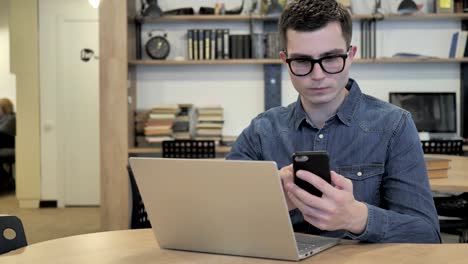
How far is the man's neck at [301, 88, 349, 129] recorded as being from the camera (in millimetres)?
1610

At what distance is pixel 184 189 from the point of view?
124 centimetres

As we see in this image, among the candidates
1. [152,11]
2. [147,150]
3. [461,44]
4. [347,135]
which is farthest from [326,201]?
[461,44]

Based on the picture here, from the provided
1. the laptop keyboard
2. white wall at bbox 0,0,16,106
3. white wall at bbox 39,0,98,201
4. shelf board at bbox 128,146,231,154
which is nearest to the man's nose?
the laptop keyboard

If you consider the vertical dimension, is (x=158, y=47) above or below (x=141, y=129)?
above

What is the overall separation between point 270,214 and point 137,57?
15.6 feet

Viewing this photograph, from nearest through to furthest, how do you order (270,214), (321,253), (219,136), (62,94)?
(270,214) < (321,253) < (219,136) < (62,94)

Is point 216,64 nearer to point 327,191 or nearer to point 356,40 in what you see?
point 356,40

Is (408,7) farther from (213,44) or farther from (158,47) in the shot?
(158,47)

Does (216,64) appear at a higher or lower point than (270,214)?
higher

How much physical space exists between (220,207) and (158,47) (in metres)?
4.55

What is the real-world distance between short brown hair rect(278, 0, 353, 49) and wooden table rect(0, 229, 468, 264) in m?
0.50

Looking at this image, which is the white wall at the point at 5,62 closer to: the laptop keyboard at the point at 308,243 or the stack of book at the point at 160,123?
the stack of book at the point at 160,123

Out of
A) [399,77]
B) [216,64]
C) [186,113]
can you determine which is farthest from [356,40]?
[186,113]

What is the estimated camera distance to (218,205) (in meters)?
1.22
